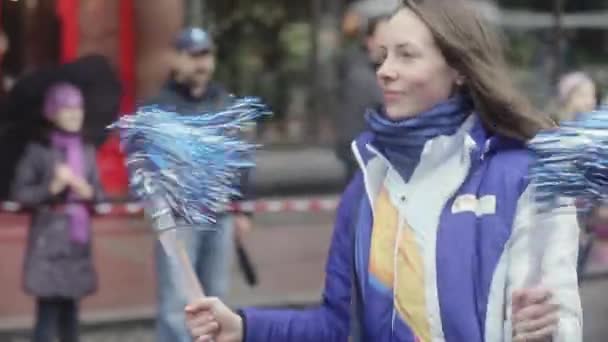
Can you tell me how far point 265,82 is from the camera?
38.7ft

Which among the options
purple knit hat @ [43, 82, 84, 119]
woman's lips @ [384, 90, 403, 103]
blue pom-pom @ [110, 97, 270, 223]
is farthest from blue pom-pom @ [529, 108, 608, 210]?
purple knit hat @ [43, 82, 84, 119]

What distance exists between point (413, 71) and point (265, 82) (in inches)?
367

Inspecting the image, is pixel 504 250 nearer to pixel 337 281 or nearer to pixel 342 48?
pixel 337 281

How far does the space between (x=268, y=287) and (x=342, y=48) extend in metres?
3.94

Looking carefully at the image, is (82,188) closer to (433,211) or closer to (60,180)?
(60,180)

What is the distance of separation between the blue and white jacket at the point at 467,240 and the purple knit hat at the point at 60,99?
11.6 ft

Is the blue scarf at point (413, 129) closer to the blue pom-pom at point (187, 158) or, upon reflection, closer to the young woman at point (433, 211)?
the young woman at point (433, 211)

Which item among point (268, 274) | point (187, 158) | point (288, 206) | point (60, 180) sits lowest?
point (268, 274)

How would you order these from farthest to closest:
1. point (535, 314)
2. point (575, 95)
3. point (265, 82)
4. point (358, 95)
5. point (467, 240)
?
point (265, 82) → point (358, 95) → point (575, 95) → point (467, 240) → point (535, 314)

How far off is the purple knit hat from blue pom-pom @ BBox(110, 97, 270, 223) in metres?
3.46

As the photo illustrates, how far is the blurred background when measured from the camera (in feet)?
26.6

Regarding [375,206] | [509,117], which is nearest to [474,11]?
[509,117]

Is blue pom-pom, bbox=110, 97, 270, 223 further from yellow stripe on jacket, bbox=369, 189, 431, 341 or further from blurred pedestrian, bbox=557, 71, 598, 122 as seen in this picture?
blurred pedestrian, bbox=557, 71, 598, 122

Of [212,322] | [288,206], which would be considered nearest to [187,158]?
[212,322]
